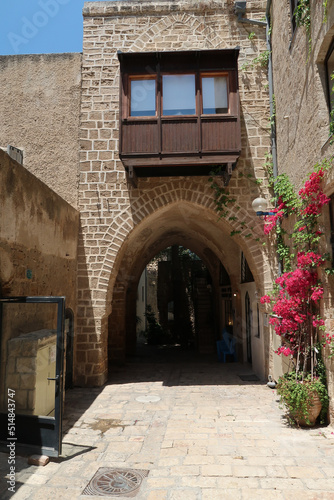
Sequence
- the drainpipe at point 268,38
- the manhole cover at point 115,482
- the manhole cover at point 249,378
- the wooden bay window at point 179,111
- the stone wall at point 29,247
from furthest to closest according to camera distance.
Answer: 1. the manhole cover at point 249,378
2. the drainpipe at point 268,38
3. the wooden bay window at point 179,111
4. the stone wall at point 29,247
5. the manhole cover at point 115,482

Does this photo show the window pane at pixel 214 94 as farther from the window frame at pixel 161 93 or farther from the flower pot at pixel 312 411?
the flower pot at pixel 312 411

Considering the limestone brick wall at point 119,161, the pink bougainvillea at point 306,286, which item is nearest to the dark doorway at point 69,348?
the limestone brick wall at point 119,161

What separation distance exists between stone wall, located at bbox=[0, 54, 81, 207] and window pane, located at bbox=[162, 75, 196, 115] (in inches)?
82.9

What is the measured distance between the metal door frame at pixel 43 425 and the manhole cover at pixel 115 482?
685 mm

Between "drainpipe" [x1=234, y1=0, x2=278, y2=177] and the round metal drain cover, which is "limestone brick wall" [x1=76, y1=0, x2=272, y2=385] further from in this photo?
the round metal drain cover

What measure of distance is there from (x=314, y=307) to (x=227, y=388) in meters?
2.87

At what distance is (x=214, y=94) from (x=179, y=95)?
749mm

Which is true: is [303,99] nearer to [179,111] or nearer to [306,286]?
[179,111]

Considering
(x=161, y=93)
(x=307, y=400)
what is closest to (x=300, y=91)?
(x=161, y=93)

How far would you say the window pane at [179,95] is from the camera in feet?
26.0

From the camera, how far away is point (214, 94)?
804cm

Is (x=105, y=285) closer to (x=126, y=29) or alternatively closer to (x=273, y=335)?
(x=273, y=335)

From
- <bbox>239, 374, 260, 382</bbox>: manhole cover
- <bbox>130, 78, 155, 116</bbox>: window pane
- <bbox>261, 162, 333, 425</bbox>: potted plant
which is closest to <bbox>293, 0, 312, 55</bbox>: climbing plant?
<bbox>261, 162, 333, 425</bbox>: potted plant

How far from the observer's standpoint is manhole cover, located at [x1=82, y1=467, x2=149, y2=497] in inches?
140
